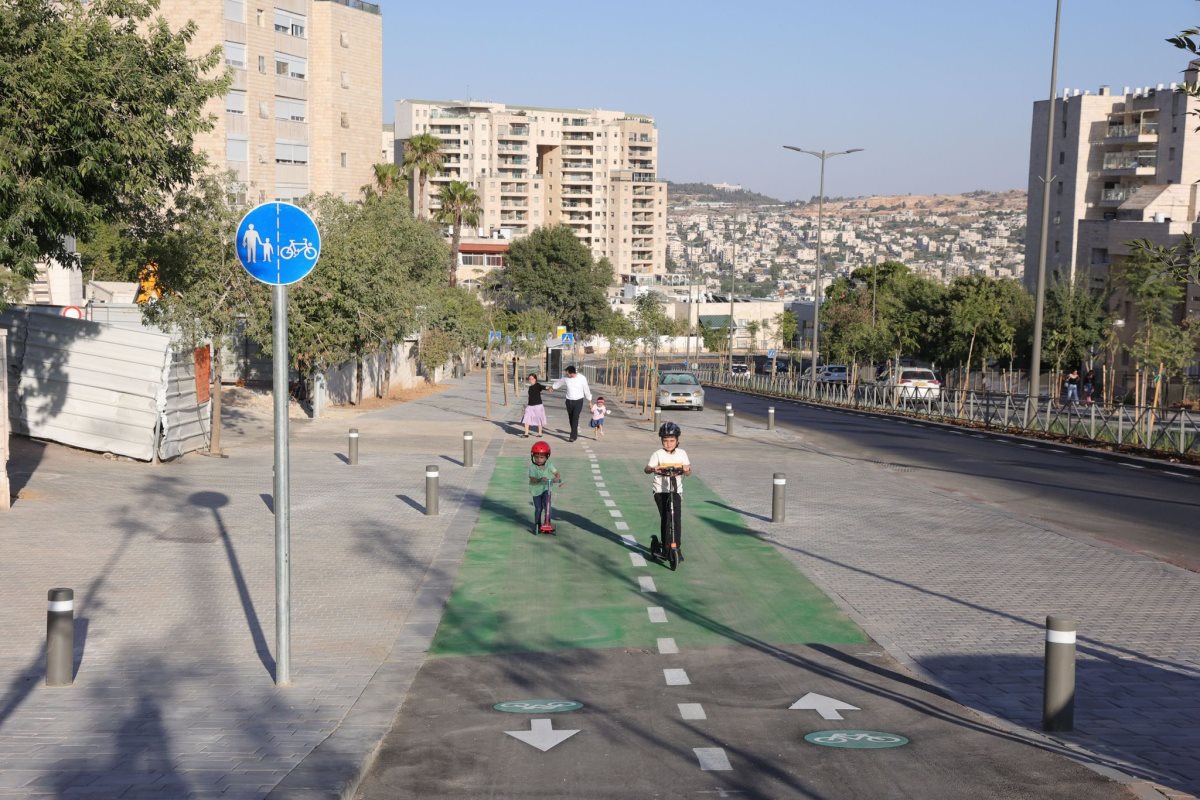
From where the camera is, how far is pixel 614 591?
1288 cm

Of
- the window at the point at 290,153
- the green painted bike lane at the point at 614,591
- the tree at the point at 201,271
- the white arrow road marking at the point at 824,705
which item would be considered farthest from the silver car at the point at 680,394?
the white arrow road marking at the point at 824,705

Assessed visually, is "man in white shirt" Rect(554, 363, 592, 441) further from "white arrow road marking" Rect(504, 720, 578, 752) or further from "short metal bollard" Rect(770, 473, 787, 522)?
"white arrow road marking" Rect(504, 720, 578, 752)

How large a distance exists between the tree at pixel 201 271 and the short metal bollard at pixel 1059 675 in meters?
18.3

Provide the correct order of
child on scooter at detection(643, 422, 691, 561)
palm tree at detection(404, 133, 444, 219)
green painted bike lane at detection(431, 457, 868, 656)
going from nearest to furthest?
green painted bike lane at detection(431, 457, 868, 656) < child on scooter at detection(643, 422, 691, 561) < palm tree at detection(404, 133, 444, 219)

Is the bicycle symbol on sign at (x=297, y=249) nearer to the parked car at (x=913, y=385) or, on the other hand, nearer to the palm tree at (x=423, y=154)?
the parked car at (x=913, y=385)

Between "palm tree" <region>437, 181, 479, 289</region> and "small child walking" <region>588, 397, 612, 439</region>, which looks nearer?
"small child walking" <region>588, 397, 612, 439</region>

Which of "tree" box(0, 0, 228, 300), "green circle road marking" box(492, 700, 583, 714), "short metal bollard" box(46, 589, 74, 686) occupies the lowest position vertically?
"green circle road marking" box(492, 700, 583, 714)

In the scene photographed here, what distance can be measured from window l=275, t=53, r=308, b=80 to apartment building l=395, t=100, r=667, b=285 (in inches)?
4281

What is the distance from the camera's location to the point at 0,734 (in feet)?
25.9

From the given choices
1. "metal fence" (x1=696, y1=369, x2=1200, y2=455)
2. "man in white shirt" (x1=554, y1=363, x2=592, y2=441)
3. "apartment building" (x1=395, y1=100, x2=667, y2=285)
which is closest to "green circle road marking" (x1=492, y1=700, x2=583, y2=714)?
"man in white shirt" (x1=554, y1=363, x2=592, y2=441)

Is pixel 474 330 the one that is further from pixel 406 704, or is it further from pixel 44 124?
pixel 406 704

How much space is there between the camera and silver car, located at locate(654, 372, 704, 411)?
45469 millimetres

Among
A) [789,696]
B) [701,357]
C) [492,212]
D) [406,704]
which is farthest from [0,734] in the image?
[492,212]

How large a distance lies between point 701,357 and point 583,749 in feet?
477
